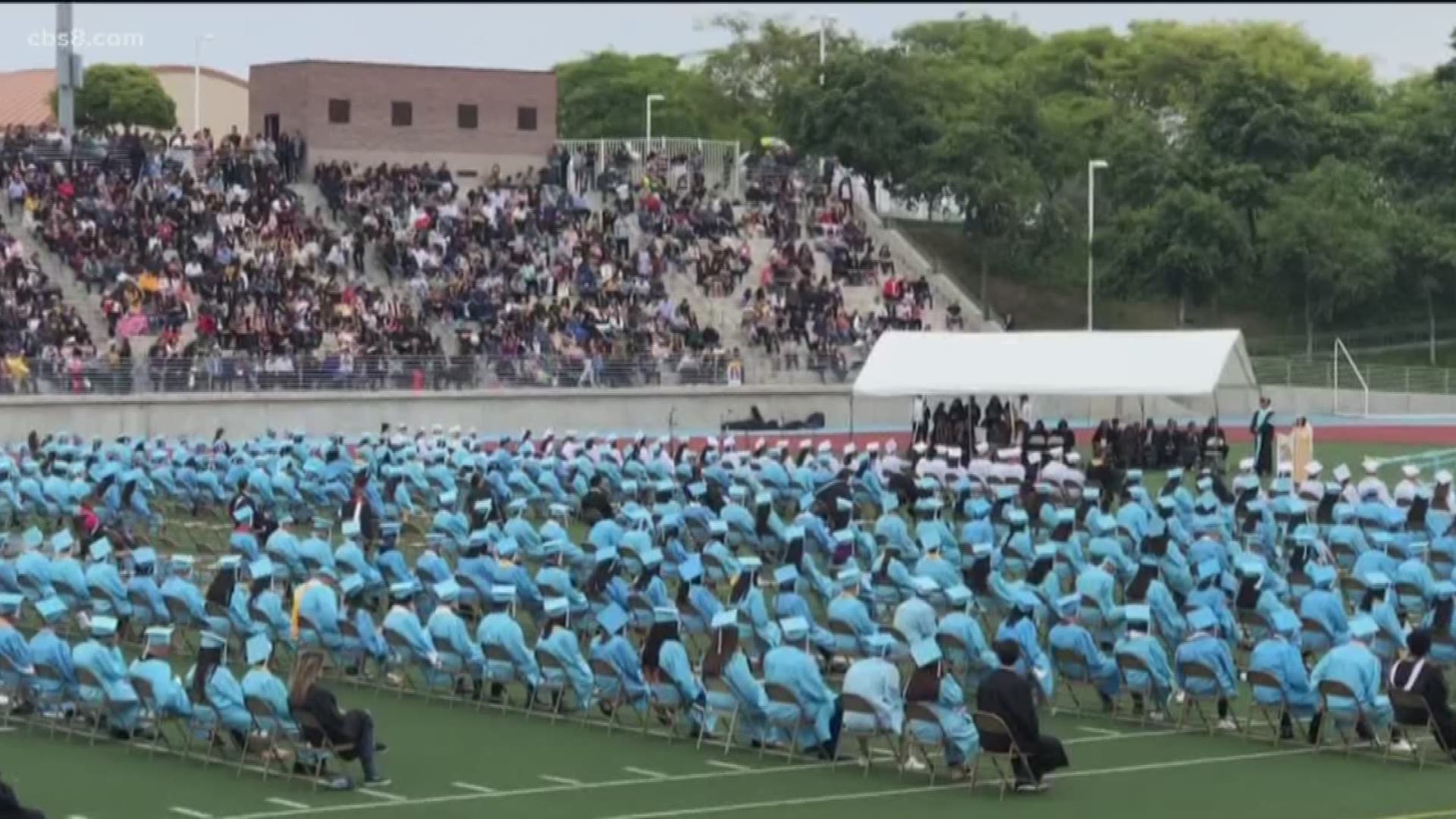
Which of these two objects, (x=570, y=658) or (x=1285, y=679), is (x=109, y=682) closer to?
(x=570, y=658)

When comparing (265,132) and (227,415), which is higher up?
(265,132)

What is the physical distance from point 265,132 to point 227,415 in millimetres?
16951

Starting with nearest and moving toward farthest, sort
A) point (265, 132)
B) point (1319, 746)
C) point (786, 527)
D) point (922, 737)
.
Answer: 1. point (922, 737)
2. point (1319, 746)
3. point (786, 527)
4. point (265, 132)

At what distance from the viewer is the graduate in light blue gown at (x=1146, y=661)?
23.0 m

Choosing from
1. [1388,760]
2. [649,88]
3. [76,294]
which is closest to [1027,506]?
[1388,760]

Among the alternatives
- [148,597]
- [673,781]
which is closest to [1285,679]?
[673,781]

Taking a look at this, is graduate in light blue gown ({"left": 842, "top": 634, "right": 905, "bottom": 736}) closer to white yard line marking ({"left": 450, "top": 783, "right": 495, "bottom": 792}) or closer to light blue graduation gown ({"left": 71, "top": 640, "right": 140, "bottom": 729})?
white yard line marking ({"left": 450, "top": 783, "right": 495, "bottom": 792})

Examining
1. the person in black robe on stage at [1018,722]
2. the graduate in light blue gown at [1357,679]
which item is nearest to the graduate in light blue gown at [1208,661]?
the graduate in light blue gown at [1357,679]

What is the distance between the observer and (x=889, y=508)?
3466 cm

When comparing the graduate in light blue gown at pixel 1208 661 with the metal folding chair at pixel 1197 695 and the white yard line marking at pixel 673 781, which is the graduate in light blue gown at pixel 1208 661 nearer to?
the metal folding chair at pixel 1197 695

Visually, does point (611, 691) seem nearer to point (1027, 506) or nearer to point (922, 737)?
point (922, 737)

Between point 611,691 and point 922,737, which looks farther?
point 611,691

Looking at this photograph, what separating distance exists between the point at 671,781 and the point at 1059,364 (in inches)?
1062

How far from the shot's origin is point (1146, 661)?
2298 centimetres
